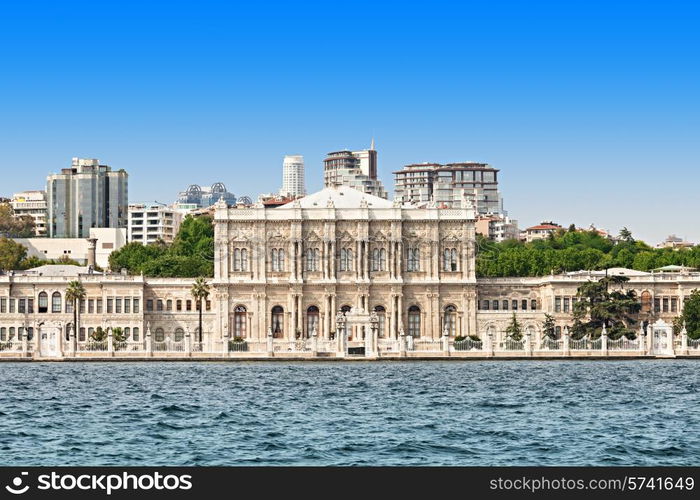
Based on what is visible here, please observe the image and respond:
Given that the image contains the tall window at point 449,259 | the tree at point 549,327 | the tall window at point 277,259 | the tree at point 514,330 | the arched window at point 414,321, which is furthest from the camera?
the tall window at point 449,259

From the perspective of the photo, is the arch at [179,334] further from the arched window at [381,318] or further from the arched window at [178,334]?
the arched window at [381,318]

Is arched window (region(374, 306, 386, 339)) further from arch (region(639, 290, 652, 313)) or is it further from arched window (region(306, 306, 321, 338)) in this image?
arch (region(639, 290, 652, 313))

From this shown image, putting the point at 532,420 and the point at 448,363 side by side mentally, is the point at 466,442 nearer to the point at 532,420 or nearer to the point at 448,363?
the point at 532,420

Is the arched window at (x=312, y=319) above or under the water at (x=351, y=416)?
above

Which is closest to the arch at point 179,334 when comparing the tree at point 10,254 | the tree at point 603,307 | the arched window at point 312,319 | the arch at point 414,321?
the arched window at point 312,319

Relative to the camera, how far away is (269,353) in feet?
302

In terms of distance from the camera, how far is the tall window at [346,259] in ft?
370

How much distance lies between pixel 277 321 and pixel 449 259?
12.6 m

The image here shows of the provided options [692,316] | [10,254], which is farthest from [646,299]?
[10,254]

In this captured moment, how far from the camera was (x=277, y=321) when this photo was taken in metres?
112

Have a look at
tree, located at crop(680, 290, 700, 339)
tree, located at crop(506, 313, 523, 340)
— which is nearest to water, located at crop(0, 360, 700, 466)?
tree, located at crop(506, 313, 523, 340)

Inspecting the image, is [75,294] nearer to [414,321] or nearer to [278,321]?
[278,321]
